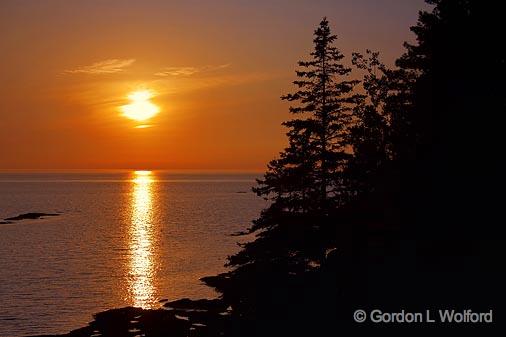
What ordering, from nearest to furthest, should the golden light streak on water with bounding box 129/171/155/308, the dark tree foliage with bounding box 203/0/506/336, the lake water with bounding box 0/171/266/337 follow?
1. the dark tree foliage with bounding box 203/0/506/336
2. the lake water with bounding box 0/171/266/337
3. the golden light streak on water with bounding box 129/171/155/308

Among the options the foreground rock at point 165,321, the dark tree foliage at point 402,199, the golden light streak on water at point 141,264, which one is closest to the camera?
the dark tree foliage at point 402,199

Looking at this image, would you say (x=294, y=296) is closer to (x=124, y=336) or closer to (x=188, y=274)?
(x=124, y=336)

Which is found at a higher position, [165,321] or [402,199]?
[402,199]

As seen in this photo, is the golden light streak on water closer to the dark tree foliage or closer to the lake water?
the lake water

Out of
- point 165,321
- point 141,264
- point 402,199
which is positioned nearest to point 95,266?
point 141,264

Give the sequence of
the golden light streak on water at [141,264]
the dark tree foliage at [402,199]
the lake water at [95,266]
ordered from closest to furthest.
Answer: the dark tree foliage at [402,199], the lake water at [95,266], the golden light streak on water at [141,264]

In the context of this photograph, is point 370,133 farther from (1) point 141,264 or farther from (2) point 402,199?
(1) point 141,264

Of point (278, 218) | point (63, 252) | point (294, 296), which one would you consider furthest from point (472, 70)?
point (63, 252)

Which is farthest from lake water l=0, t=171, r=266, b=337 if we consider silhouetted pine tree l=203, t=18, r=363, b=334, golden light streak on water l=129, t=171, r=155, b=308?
silhouetted pine tree l=203, t=18, r=363, b=334

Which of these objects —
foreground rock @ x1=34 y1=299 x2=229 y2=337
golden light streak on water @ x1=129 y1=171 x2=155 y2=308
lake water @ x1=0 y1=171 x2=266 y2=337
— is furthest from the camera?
golden light streak on water @ x1=129 y1=171 x2=155 y2=308

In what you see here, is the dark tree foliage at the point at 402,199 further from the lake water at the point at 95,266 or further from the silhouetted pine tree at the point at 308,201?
the lake water at the point at 95,266

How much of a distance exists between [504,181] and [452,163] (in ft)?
8.70

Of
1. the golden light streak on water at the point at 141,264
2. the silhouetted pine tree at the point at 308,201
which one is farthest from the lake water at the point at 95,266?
the silhouetted pine tree at the point at 308,201

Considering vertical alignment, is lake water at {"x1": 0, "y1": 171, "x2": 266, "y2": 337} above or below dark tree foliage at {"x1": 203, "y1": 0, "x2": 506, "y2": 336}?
below
